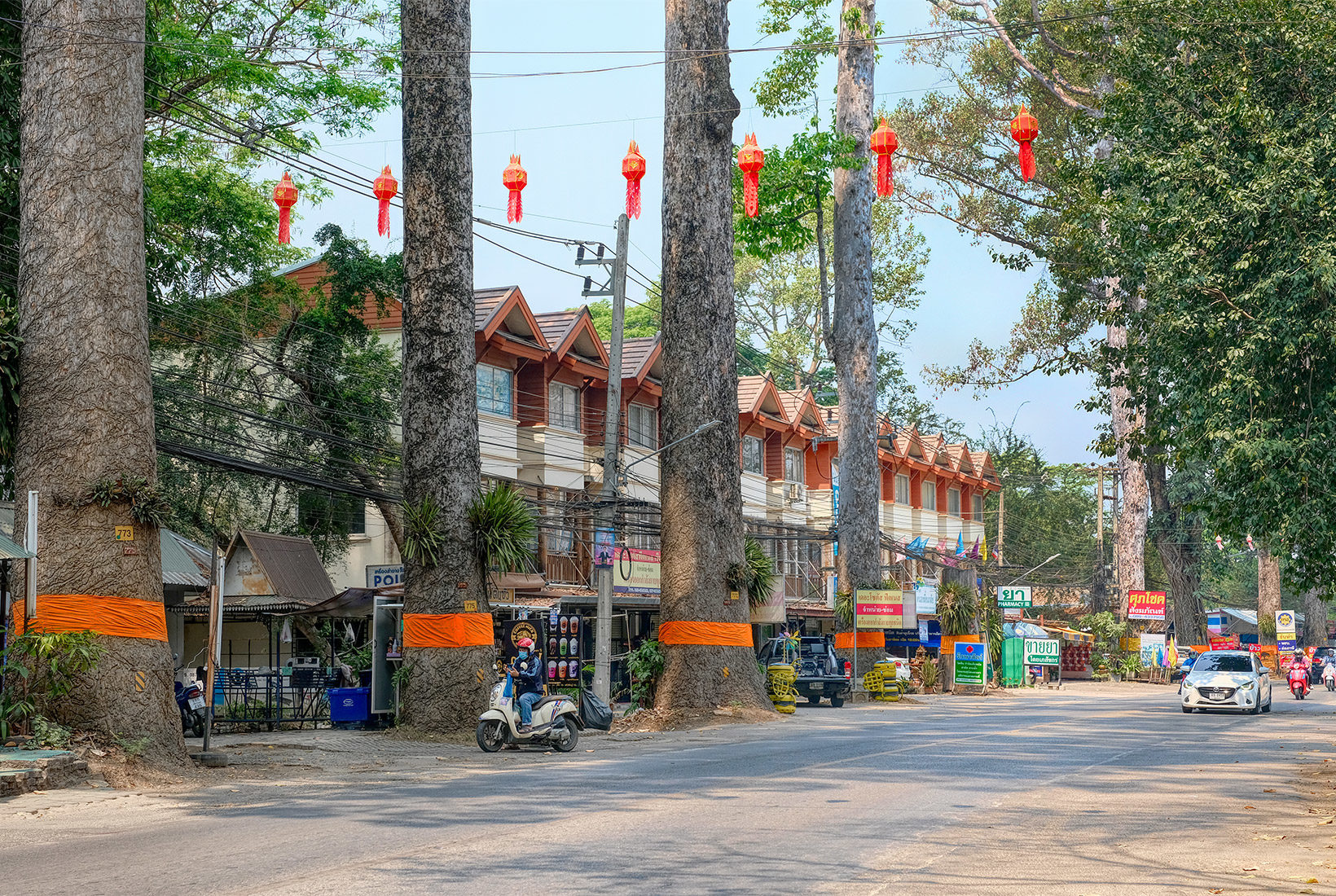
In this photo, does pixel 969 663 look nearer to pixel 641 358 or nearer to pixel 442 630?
pixel 641 358

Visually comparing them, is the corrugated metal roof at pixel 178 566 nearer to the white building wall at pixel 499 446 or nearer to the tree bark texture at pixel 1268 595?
the white building wall at pixel 499 446

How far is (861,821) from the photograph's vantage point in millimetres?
10992

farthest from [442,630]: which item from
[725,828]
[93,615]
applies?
[725,828]

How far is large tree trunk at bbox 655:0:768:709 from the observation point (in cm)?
2473

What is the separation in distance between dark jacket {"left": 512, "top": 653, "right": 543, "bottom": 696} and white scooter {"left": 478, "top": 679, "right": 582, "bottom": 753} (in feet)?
0.66

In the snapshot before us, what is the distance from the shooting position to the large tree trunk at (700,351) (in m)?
24.7

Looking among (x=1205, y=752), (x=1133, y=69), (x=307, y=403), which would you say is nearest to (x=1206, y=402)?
(x=1133, y=69)

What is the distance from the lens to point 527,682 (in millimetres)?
19328

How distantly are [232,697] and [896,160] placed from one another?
88.5ft

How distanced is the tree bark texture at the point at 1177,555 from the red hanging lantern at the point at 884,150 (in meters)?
36.9

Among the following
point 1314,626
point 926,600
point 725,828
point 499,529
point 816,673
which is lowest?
point 1314,626

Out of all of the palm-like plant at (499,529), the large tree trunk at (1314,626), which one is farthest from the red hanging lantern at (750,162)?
the large tree trunk at (1314,626)

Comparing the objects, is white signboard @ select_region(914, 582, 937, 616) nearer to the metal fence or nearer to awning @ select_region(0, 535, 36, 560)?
the metal fence

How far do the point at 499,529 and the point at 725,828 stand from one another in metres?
11.1
